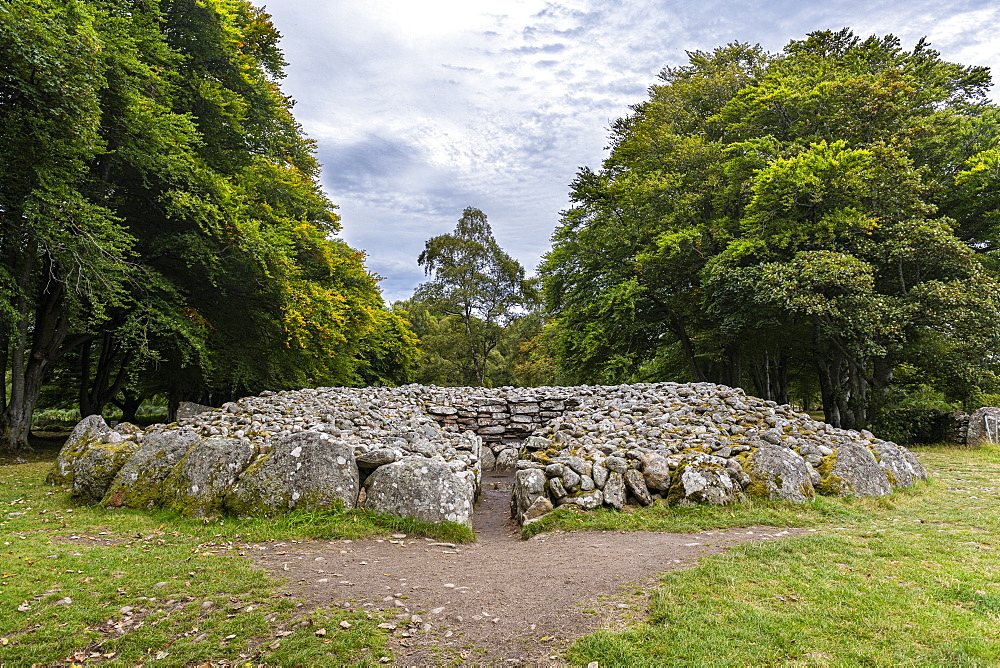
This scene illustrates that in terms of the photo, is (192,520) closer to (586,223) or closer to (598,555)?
(598,555)

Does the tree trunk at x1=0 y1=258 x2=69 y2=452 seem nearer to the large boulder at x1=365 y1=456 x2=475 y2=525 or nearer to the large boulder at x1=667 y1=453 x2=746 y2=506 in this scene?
the large boulder at x1=365 y1=456 x2=475 y2=525

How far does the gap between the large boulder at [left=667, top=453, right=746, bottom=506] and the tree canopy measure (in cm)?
708

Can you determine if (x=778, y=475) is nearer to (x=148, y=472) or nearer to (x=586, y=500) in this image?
(x=586, y=500)

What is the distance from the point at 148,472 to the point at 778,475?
938cm

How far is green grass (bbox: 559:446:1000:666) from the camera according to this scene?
3229mm

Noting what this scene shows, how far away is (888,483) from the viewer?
8.04 meters

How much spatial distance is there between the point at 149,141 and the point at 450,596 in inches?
497

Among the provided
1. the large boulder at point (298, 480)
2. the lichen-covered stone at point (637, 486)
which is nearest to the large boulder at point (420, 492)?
the large boulder at point (298, 480)

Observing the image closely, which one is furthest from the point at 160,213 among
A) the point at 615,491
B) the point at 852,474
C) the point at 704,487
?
the point at 852,474

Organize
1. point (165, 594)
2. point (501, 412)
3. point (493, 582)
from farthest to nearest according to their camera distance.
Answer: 1. point (501, 412)
2. point (493, 582)
3. point (165, 594)

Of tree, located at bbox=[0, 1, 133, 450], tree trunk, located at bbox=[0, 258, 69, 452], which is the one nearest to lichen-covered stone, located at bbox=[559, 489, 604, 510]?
tree, located at bbox=[0, 1, 133, 450]

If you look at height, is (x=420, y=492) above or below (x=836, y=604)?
above

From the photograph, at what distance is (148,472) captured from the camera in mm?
Answer: 7441

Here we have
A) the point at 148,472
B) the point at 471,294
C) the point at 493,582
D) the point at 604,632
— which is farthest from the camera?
the point at 471,294
